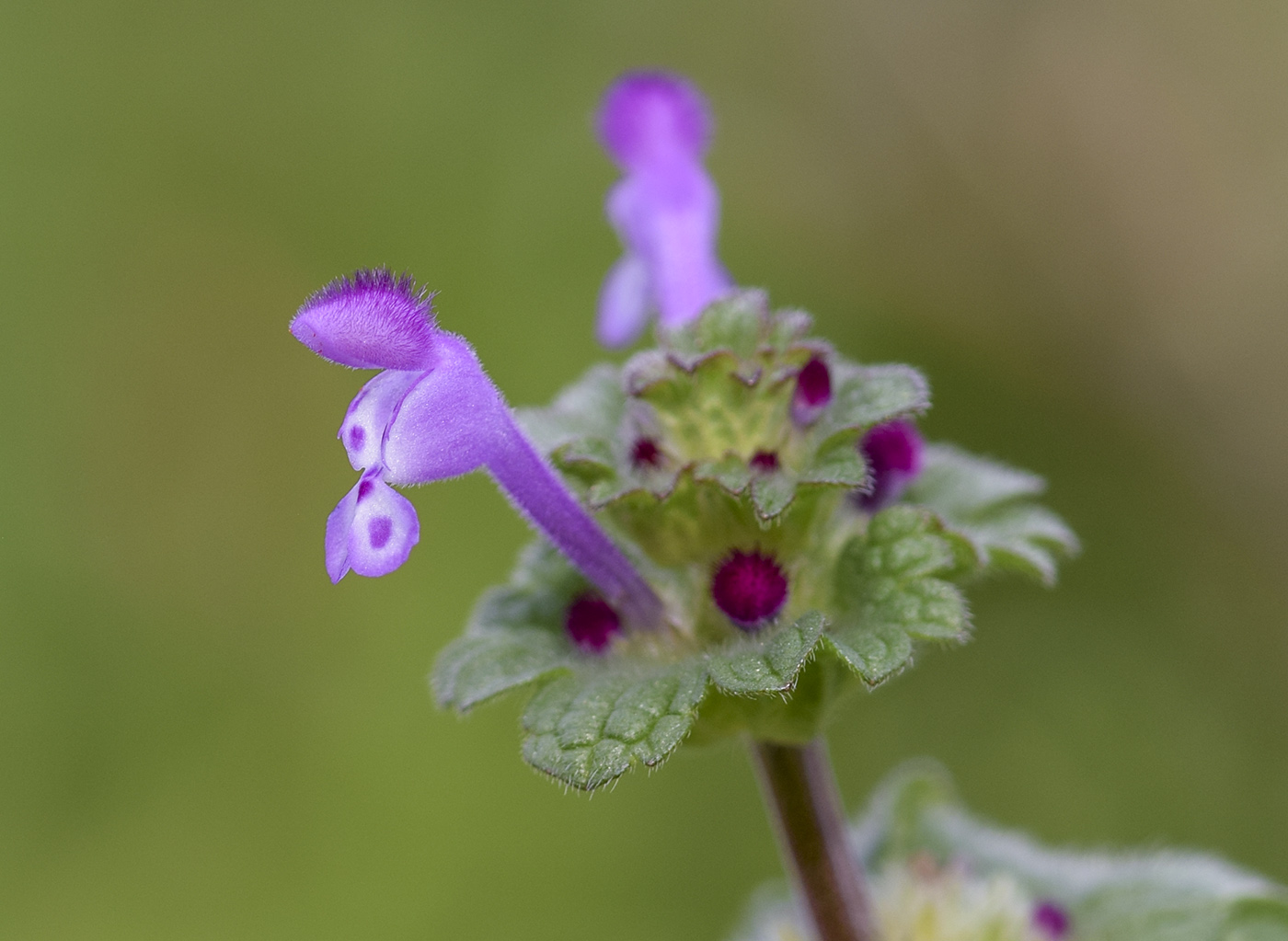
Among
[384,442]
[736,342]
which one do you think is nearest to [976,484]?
[736,342]

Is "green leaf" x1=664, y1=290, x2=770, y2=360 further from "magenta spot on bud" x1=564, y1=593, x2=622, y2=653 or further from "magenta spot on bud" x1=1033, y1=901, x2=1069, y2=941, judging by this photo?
"magenta spot on bud" x1=1033, y1=901, x2=1069, y2=941

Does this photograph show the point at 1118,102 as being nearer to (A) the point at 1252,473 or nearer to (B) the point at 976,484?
(A) the point at 1252,473

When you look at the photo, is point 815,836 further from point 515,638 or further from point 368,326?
point 368,326

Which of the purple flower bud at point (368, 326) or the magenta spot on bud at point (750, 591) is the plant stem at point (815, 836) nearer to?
the magenta spot on bud at point (750, 591)

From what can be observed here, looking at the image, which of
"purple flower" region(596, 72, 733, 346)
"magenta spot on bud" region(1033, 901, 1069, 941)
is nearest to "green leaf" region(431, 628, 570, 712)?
"purple flower" region(596, 72, 733, 346)

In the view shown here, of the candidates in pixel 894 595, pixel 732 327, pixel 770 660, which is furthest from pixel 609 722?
pixel 732 327

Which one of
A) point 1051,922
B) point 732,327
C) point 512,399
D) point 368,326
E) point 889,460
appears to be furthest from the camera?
point 512,399

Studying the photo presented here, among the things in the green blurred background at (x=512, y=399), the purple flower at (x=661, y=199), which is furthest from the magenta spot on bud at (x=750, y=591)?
the green blurred background at (x=512, y=399)
